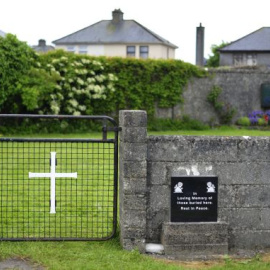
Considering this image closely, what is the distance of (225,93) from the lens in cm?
2514

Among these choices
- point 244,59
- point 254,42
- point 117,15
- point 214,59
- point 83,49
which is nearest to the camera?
point 254,42

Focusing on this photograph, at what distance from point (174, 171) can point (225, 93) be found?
19.4 m

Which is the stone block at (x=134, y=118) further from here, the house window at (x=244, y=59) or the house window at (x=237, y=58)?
the house window at (x=237, y=58)

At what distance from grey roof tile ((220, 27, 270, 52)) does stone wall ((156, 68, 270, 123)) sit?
24434 mm

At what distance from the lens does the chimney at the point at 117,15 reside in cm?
5336

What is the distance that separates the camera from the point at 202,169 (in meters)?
6.15

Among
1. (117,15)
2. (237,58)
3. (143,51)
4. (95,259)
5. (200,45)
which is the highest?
(117,15)

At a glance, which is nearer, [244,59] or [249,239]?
[249,239]

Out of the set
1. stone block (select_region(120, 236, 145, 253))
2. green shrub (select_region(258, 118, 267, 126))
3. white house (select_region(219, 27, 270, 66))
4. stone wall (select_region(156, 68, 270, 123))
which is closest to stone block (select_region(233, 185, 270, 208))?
stone block (select_region(120, 236, 145, 253))

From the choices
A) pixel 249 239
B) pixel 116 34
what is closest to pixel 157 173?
pixel 249 239

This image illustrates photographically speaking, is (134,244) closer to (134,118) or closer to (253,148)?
(134,118)

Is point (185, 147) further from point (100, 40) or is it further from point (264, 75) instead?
point (100, 40)

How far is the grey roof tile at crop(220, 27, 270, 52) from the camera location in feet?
162

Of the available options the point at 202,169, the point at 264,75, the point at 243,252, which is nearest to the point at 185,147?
the point at 202,169
